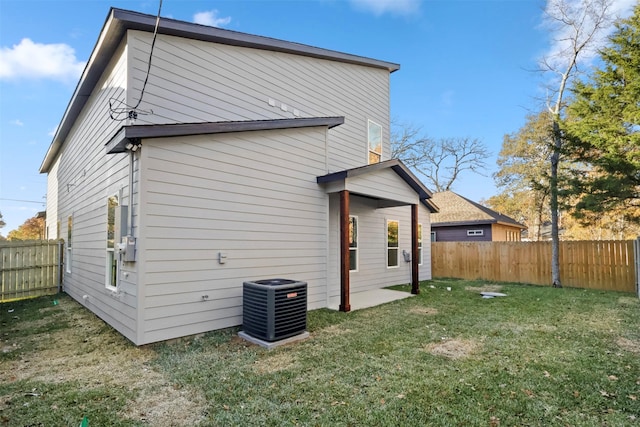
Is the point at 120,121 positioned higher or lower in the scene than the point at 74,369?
higher

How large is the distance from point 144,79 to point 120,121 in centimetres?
77

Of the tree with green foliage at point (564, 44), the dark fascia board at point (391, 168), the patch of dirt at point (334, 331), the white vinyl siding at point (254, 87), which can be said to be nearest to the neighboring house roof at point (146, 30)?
the white vinyl siding at point (254, 87)

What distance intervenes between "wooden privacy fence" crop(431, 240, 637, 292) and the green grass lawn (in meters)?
4.74

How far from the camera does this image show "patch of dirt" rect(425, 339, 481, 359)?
13.2 feet

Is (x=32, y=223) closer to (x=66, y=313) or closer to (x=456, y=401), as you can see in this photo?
(x=66, y=313)

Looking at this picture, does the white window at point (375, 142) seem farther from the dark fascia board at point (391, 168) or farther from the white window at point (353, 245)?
the white window at point (353, 245)

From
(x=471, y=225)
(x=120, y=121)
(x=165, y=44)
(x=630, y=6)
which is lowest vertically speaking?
(x=471, y=225)

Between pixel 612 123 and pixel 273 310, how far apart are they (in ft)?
32.9

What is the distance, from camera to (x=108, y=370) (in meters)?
3.60

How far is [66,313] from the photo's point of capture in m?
6.57

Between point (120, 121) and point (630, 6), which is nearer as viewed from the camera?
point (120, 121)

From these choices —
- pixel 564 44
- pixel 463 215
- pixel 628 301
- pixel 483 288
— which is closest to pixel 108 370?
pixel 483 288

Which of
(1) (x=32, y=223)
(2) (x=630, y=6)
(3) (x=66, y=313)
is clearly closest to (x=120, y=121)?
(3) (x=66, y=313)

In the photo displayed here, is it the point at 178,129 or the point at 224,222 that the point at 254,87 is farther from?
the point at 224,222
